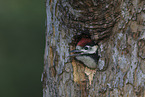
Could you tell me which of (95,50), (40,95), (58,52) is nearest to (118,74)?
(95,50)

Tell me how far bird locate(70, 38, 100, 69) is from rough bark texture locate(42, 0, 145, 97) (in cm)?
4

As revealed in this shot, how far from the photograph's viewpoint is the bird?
5.49 ft

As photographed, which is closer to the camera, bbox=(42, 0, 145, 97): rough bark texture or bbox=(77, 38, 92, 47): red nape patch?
bbox=(42, 0, 145, 97): rough bark texture

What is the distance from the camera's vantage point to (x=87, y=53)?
1.72 metres

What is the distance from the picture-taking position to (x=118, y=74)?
5.12 ft

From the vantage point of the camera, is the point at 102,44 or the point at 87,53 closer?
the point at 102,44

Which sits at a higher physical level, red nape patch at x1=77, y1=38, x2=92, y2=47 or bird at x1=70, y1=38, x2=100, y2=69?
red nape patch at x1=77, y1=38, x2=92, y2=47

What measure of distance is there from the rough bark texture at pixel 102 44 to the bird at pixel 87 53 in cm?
4

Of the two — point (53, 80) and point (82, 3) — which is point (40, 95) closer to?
point (53, 80)

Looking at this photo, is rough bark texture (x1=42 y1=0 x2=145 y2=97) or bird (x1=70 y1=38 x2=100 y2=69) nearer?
rough bark texture (x1=42 y1=0 x2=145 y2=97)

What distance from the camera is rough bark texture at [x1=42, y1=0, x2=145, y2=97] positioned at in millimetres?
1494

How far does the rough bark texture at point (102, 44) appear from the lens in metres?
1.49

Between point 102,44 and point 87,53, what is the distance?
0.16 m

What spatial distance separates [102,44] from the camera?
1.61 m
